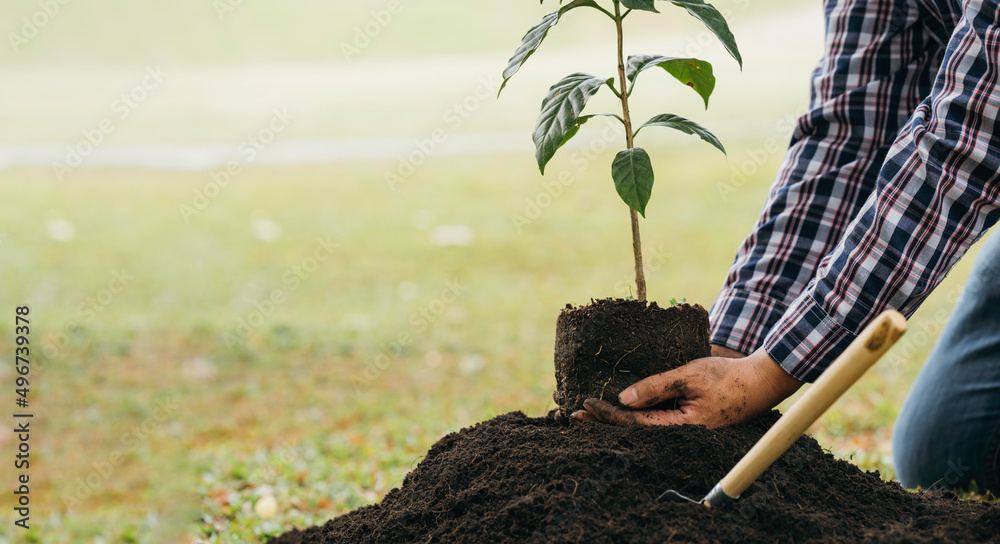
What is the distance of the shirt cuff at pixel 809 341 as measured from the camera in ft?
5.68

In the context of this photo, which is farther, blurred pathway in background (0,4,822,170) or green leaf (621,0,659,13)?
blurred pathway in background (0,4,822,170)

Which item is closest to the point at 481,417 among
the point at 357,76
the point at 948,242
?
the point at 948,242

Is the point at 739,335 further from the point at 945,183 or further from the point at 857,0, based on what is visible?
the point at 857,0

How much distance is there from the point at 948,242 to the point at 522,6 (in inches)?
756

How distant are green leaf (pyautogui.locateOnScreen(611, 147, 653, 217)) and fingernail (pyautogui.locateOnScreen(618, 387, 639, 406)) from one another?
446mm

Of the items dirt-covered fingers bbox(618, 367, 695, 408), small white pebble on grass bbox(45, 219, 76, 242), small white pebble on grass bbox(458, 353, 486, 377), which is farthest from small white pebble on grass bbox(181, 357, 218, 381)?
dirt-covered fingers bbox(618, 367, 695, 408)

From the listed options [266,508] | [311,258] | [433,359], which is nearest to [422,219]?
[311,258]

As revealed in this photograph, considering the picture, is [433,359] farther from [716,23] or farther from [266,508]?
[716,23]

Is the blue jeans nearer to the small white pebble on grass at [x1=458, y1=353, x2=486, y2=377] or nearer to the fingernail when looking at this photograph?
the fingernail

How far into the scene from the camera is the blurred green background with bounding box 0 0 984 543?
3.92m

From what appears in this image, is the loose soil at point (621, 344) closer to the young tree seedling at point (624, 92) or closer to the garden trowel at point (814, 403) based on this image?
the young tree seedling at point (624, 92)

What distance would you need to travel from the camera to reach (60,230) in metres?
8.02

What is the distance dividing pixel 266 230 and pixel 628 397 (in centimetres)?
731

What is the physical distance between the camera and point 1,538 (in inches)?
125
